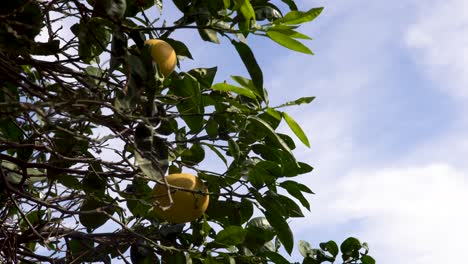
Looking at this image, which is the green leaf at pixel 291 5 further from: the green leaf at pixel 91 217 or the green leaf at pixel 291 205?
the green leaf at pixel 91 217

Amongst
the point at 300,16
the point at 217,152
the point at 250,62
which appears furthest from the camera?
the point at 217,152

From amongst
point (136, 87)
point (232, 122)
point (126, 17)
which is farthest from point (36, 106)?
point (232, 122)

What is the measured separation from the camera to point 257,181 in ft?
5.92

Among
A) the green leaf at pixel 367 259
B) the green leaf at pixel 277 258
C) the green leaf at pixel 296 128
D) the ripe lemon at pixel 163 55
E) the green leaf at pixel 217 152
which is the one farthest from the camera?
the green leaf at pixel 367 259

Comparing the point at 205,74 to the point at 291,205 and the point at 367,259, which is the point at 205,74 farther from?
the point at 367,259

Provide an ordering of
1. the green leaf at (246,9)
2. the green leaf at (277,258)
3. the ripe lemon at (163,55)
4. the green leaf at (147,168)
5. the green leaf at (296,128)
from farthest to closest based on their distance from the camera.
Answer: the green leaf at (277,258) → the green leaf at (296,128) → the ripe lemon at (163,55) → the green leaf at (246,9) → the green leaf at (147,168)

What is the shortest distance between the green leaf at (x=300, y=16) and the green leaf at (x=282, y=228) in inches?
19.9

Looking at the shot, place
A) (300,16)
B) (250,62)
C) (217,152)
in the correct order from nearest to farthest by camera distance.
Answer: (250,62) → (300,16) → (217,152)

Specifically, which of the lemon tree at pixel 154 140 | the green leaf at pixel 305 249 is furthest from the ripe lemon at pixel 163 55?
the green leaf at pixel 305 249

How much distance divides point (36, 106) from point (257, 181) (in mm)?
905

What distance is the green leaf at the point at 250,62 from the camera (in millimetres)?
1401

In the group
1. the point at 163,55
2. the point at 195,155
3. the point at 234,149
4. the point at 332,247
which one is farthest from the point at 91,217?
the point at 332,247

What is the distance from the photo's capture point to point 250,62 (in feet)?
4.61

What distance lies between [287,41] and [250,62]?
A: 109mm
